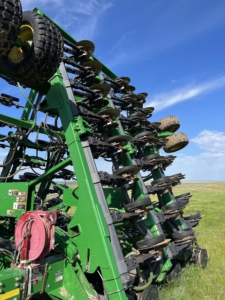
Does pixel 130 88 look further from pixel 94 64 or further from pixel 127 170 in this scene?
pixel 127 170

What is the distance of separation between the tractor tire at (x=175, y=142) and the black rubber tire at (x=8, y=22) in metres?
4.81

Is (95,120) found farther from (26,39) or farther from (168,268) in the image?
(168,268)

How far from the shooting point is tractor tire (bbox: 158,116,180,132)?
7117 mm

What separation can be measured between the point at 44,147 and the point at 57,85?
1.89 meters

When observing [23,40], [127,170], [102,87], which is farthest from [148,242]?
[23,40]

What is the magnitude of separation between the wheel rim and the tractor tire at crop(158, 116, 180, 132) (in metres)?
4.11

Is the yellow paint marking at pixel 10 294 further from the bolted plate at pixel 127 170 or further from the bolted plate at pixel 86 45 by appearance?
the bolted plate at pixel 86 45

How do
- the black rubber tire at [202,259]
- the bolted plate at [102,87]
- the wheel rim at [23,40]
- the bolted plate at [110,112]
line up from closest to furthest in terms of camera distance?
the wheel rim at [23,40], the bolted plate at [110,112], the bolted plate at [102,87], the black rubber tire at [202,259]

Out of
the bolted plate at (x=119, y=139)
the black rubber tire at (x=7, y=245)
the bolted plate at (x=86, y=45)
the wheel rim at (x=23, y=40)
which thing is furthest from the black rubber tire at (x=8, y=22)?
the bolted plate at (x=86, y=45)

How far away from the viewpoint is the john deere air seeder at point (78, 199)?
3.40 metres

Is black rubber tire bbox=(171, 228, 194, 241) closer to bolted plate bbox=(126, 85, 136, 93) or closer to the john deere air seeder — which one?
the john deere air seeder

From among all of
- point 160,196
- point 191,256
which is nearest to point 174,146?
point 160,196

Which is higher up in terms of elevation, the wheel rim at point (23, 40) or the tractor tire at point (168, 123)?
the wheel rim at point (23, 40)

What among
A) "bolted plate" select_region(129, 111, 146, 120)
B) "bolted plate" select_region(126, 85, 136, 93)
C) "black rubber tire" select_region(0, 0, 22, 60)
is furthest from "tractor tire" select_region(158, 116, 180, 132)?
"black rubber tire" select_region(0, 0, 22, 60)
